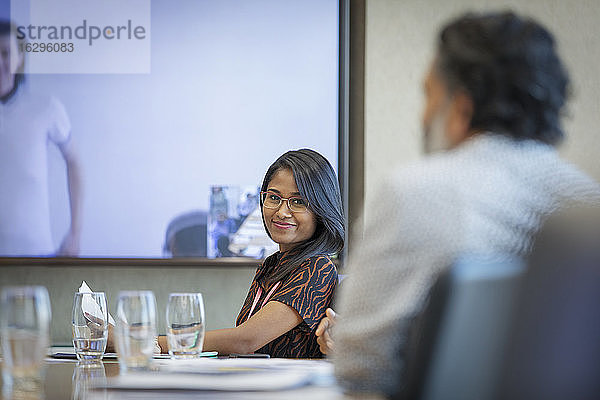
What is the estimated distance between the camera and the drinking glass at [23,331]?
46.0 inches

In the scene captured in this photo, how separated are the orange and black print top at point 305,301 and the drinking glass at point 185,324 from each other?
674 mm

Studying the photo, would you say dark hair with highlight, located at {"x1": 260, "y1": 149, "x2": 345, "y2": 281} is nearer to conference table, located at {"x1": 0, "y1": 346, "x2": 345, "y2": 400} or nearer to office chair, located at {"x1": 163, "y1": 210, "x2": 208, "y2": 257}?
office chair, located at {"x1": 163, "y1": 210, "x2": 208, "y2": 257}

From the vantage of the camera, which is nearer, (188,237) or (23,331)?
(23,331)

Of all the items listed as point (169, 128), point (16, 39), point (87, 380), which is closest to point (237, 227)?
point (169, 128)

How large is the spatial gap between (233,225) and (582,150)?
A: 1.57m

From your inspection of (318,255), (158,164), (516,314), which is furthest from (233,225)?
(516,314)

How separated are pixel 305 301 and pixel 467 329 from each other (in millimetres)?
1457

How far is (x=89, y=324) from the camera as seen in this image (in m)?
1.82

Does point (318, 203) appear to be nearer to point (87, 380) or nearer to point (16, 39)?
point (87, 380)

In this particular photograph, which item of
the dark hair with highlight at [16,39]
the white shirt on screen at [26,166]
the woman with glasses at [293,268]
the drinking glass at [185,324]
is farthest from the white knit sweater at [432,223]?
the dark hair with highlight at [16,39]

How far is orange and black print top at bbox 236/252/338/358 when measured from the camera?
2.38 m

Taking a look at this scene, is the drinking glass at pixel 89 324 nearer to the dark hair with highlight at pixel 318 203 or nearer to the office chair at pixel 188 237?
the dark hair with highlight at pixel 318 203

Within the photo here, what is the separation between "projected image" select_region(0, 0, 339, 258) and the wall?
129 mm

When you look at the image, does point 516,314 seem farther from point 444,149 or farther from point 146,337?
point 146,337
